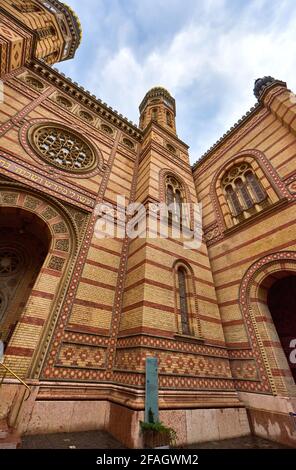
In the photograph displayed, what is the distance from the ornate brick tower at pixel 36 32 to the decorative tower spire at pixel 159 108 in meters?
6.32

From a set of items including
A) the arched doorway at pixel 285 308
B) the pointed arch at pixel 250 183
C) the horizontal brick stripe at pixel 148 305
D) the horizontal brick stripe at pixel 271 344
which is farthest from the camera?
the pointed arch at pixel 250 183

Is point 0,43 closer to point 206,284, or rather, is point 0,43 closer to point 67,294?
point 67,294

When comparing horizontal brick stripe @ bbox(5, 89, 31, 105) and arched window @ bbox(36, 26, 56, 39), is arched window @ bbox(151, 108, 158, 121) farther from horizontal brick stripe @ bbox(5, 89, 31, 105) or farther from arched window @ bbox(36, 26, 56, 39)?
horizontal brick stripe @ bbox(5, 89, 31, 105)

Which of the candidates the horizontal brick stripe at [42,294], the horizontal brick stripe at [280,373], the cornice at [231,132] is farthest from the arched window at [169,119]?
the horizontal brick stripe at [280,373]

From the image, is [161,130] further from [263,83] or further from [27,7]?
[27,7]

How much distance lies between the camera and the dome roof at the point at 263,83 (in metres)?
8.45

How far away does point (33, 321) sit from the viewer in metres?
4.76

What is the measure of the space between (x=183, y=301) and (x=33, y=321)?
3858 mm

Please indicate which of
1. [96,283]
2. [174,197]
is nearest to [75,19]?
[174,197]

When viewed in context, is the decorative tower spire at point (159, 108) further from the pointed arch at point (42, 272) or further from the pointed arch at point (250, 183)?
the pointed arch at point (42, 272)

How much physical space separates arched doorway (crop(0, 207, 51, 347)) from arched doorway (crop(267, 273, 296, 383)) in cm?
755
